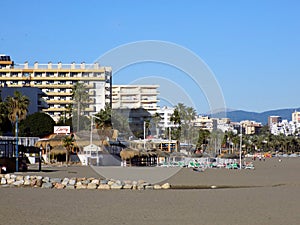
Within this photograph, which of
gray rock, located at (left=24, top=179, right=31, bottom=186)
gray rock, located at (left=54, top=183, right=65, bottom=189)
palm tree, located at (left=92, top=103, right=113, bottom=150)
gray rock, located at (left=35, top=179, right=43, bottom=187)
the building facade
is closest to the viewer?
Answer: gray rock, located at (left=54, top=183, right=65, bottom=189)

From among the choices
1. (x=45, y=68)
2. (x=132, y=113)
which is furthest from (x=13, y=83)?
(x=132, y=113)

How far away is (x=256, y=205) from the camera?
19.8 m

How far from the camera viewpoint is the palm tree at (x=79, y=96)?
8388cm

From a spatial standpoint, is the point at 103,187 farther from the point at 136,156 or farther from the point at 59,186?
the point at 136,156

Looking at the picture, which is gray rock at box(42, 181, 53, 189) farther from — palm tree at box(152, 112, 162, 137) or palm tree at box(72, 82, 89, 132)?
palm tree at box(72, 82, 89, 132)

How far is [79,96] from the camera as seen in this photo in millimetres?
84125

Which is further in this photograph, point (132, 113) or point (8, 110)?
point (8, 110)

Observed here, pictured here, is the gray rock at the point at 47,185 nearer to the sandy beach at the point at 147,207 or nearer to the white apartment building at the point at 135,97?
the sandy beach at the point at 147,207

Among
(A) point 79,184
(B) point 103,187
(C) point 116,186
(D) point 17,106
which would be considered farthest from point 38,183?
(D) point 17,106

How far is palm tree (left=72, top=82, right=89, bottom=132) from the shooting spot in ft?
275

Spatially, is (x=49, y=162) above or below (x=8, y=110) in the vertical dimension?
below

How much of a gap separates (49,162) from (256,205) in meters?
49.5

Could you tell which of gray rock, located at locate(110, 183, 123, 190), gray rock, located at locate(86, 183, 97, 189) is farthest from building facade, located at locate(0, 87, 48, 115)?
gray rock, located at locate(110, 183, 123, 190)

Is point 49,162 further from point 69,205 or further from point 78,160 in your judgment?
point 69,205
